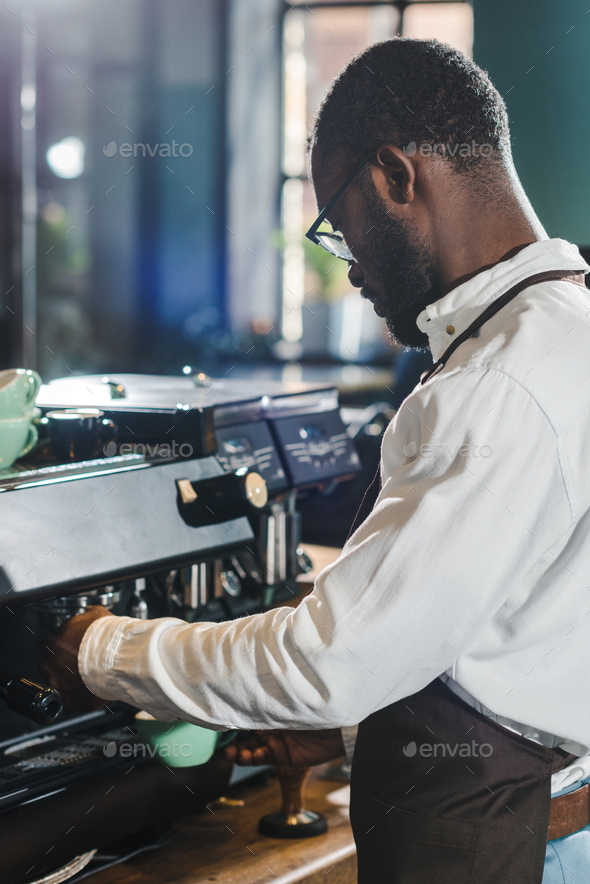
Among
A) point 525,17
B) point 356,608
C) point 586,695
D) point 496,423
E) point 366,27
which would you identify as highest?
point 366,27

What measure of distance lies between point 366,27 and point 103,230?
2.26 meters

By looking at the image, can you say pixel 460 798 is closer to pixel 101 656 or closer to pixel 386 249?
pixel 101 656

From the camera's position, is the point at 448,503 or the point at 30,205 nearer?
the point at 448,503

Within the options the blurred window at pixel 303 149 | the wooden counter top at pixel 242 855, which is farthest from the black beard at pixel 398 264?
the blurred window at pixel 303 149

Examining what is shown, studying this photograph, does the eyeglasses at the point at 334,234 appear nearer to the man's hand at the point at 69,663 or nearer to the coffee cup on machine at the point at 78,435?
the coffee cup on machine at the point at 78,435

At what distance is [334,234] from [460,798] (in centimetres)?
58

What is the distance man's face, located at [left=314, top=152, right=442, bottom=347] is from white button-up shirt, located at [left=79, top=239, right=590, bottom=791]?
9 centimetres

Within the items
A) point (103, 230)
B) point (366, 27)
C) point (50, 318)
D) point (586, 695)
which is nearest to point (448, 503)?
point (586, 695)

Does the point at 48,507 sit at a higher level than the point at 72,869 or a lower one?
higher

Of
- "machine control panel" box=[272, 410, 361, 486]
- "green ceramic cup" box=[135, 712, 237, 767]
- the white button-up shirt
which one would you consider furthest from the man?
"machine control panel" box=[272, 410, 361, 486]

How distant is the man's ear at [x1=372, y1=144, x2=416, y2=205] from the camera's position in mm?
777

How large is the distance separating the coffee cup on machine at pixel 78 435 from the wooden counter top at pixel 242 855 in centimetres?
44

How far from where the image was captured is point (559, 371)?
2.04ft

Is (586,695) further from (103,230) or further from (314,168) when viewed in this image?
(103,230)
